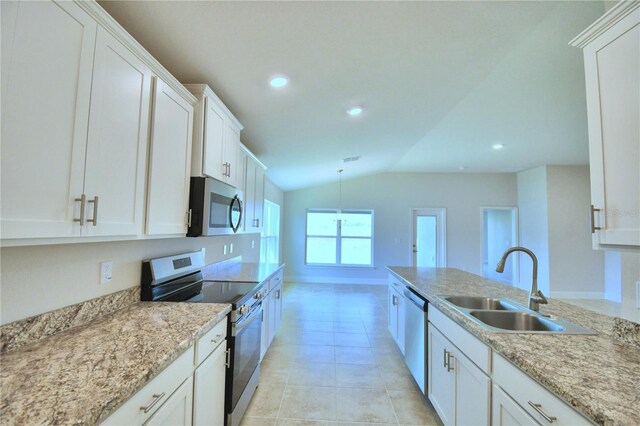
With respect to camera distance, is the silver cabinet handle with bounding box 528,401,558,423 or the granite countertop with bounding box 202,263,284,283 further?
the granite countertop with bounding box 202,263,284,283

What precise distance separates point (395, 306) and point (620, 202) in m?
2.32

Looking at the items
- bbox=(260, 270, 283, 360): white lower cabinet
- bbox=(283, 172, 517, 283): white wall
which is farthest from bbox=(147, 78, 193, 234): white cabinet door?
bbox=(283, 172, 517, 283): white wall

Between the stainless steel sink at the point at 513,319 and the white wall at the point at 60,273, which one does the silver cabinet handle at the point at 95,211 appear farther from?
the stainless steel sink at the point at 513,319

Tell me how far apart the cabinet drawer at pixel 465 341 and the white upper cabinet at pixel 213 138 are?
189 centimetres

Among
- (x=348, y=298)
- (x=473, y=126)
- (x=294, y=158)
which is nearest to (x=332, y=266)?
(x=348, y=298)

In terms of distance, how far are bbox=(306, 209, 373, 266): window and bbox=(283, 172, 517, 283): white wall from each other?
163mm

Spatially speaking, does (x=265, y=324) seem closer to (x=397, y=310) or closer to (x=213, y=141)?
(x=397, y=310)

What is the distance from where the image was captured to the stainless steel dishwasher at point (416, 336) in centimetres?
215

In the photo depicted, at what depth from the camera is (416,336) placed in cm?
233

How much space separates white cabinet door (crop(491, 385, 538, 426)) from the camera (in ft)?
3.48

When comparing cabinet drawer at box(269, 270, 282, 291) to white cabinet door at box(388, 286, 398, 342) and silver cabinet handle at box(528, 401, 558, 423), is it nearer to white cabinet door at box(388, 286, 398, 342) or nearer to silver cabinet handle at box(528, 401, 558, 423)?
white cabinet door at box(388, 286, 398, 342)

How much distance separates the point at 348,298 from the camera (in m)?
5.58

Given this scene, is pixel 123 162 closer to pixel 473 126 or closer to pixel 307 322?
pixel 307 322

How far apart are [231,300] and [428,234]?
6.27m
